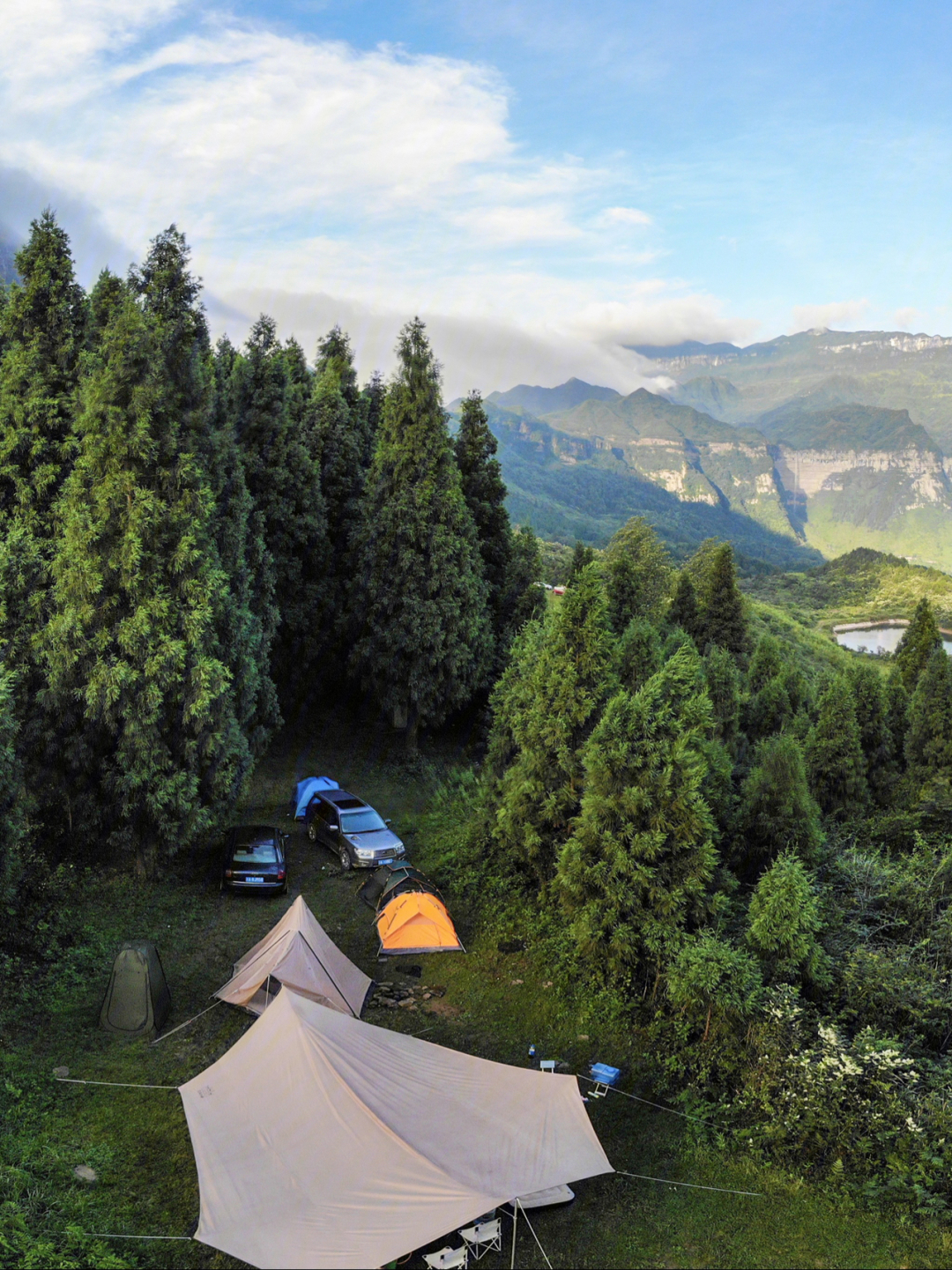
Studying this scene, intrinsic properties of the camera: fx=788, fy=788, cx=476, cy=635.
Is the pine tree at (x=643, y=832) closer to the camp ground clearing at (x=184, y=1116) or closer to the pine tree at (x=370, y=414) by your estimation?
the camp ground clearing at (x=184, y=1116)

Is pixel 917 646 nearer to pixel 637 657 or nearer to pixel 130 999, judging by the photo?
pixel 637 657

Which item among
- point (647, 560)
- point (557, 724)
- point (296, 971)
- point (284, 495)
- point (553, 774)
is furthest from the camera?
point (647, 560)

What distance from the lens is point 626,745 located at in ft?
42.9

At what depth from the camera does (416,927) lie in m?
14.5

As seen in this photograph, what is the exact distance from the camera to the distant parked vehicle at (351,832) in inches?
699

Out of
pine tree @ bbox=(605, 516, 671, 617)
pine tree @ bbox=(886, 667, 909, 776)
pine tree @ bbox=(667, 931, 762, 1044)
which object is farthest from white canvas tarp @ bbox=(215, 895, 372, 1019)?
pine tree @ bbox=(605, 516, 671, 617)

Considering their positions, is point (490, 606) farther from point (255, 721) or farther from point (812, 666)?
point (812, 666)

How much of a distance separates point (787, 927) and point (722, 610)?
2761 cm

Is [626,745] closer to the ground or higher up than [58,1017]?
higher up

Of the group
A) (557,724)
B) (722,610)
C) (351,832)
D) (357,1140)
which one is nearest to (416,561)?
(351,832)

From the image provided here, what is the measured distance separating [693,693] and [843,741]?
336 inches

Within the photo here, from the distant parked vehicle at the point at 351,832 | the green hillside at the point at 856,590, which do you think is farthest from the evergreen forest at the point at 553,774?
the green hillside at the point at 856,590

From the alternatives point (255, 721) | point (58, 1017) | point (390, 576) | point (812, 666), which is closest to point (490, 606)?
point (390, 576)

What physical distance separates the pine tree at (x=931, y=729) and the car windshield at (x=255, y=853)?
53.6ft
